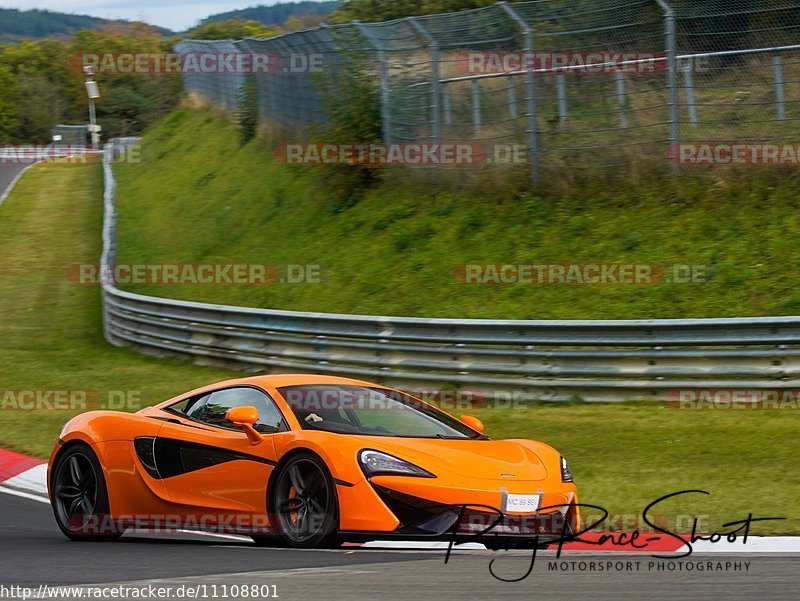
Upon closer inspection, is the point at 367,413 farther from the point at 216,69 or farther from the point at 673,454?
the point at 216,69

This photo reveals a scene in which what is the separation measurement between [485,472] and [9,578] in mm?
2657

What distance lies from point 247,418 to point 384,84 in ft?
48.3

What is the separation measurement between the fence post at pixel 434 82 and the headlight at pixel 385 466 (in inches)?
527

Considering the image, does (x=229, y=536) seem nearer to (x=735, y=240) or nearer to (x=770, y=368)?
(x=770, y=368)

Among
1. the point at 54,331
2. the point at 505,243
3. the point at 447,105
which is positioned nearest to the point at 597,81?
the point at 505,243

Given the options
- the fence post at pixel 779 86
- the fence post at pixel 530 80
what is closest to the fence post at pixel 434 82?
the fence post at pixel 530 80

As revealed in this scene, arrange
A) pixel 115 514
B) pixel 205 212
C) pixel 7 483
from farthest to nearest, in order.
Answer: pixel 205 212 → pixel 7 483 → pixel 115 514

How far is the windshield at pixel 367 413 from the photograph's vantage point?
24.2 feet

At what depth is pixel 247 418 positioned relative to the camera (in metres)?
7.20

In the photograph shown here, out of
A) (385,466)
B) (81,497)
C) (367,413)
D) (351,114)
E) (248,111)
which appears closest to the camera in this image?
(385,466)

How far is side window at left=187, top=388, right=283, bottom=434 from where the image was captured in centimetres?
746

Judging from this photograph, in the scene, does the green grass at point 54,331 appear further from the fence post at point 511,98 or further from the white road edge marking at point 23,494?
the fence post at point 511,98

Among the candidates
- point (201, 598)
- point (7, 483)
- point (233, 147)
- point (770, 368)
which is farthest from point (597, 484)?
point (233, 147)

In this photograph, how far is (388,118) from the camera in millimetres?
21234
